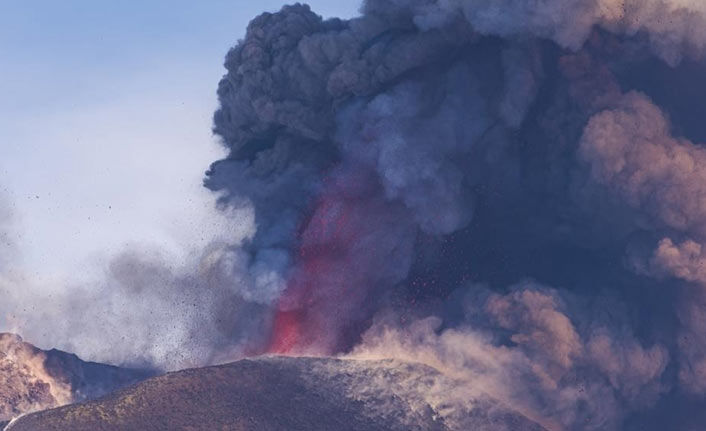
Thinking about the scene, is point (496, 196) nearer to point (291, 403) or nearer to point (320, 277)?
point (320, 277)

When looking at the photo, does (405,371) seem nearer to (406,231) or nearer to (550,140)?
(406,231)

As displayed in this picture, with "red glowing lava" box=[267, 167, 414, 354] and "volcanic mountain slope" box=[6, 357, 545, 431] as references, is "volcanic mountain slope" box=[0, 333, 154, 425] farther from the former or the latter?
"red glowing lava" box=[267, 167, 414, 354]

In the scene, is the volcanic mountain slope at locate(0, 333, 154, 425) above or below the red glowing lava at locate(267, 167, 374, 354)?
below

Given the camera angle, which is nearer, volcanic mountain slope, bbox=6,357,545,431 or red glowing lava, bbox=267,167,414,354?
volcanic mountain slope, bbox=6,357,545,431

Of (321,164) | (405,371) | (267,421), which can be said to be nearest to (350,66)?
(321,164)

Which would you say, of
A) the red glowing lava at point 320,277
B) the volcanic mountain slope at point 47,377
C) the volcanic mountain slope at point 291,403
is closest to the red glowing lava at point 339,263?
the red glowing lava at point 320,277

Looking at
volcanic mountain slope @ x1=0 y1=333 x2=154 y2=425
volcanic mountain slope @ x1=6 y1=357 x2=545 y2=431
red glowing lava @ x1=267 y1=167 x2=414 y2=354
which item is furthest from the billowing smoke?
volcanic mountain slope @ x1=0 y1=333 x2=154 y2=425

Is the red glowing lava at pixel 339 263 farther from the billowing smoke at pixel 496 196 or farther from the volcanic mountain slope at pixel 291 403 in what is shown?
the volcanic mountain slope at pixel 291 403
